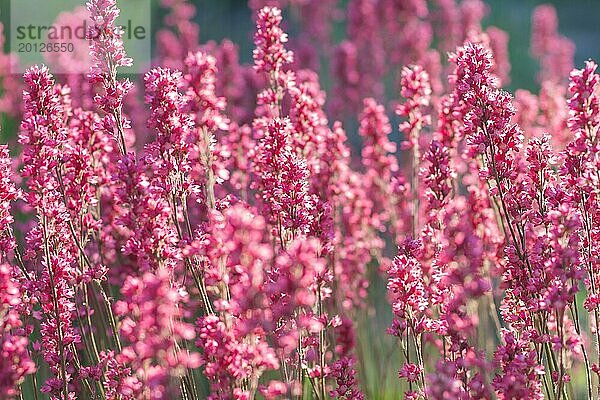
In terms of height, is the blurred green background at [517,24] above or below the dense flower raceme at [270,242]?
above

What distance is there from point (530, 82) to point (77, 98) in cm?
853

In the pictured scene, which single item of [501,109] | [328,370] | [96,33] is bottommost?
[328,370]

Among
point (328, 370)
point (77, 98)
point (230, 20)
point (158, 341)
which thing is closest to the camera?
point (158, 341)

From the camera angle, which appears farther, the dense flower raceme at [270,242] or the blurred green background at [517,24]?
the blurred green background at [517,24]

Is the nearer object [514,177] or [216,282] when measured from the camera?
[216,282]

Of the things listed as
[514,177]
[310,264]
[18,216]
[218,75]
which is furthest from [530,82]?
[310,264]

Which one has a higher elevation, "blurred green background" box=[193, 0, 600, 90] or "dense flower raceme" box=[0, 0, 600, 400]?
"blurred green background" box=[193, 0, 600, 90]

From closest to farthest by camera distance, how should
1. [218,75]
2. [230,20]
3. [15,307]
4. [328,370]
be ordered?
[15,307]
[328,370]
[218,75]
[230,20]

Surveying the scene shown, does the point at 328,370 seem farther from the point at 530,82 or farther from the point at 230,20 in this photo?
the point at 230,20

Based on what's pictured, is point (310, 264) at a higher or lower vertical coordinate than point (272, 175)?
lower

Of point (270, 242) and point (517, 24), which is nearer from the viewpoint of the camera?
point (270, 242)

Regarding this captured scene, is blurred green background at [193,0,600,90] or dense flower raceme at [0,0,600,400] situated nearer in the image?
dense flower raceme at [0,0,600,400]

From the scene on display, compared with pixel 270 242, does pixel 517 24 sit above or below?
above

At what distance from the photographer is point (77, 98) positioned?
15.9 feet
